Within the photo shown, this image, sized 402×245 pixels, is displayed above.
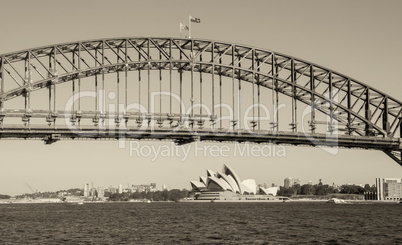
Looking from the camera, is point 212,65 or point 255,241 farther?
point 212,65

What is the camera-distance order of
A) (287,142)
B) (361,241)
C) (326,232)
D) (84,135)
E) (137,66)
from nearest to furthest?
(361,241) → (326,232) → (84,135) → (137,66) → (287,142)

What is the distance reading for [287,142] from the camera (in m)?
77.5

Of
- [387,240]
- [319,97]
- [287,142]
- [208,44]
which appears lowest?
[387,240]

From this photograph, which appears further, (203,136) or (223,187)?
(223,187)

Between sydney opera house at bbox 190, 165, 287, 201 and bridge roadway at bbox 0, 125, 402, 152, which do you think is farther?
sydney opera house at bbox 190, 165, 287, 201

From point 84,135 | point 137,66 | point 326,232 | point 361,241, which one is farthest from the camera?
point 137,66

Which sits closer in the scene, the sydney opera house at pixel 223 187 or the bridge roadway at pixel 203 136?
the bridge roadway at pixel 203 136

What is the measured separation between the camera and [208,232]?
177 feet

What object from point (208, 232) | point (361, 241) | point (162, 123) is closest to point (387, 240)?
point (361, 241)

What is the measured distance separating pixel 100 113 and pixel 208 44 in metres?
14.7

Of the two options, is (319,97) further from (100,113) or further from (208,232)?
(208,232)

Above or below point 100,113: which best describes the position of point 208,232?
below

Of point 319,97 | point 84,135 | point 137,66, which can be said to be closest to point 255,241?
point 84,135

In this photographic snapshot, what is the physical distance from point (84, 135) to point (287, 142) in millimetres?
22969
